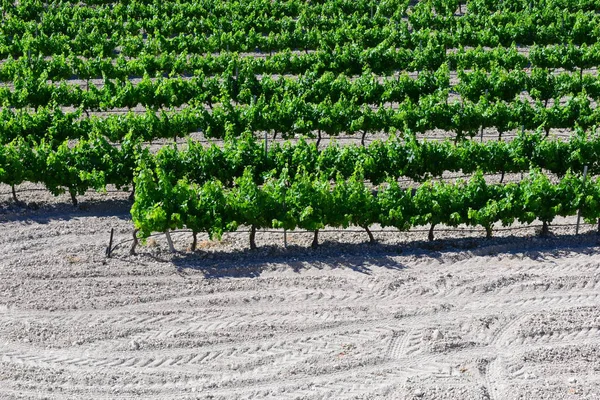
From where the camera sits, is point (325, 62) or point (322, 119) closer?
point (322, 119)

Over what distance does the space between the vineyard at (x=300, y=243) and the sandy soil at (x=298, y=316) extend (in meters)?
0.04

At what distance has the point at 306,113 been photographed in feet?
84.0

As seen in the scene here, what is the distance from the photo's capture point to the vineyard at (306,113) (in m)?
20.3

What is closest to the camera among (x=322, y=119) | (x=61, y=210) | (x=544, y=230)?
(x=544, y=230)

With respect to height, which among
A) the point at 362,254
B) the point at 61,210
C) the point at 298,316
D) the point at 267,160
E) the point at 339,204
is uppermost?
the point at 267,160

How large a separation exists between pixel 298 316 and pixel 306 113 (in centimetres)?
868

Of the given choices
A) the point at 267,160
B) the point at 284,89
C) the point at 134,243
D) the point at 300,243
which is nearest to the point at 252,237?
the point at 300,243

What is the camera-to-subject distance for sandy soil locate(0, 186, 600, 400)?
53.9 ft

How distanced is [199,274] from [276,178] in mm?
4276

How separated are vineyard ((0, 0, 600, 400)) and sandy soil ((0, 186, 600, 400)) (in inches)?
1.7

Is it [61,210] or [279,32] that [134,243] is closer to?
[61,210]

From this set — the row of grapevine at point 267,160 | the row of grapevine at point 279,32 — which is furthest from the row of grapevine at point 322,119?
the row of grapevine at point 279,32

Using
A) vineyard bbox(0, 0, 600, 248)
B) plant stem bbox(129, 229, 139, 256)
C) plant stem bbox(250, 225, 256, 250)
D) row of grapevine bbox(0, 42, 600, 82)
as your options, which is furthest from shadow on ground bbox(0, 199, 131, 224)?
row of grapevine bbox(0, 42, 600, 82)

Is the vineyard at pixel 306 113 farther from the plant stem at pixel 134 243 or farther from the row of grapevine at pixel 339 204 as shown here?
the plant stem at pixel 134 243
